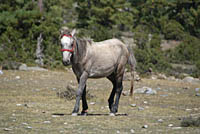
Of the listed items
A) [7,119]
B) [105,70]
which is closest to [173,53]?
[105,70]

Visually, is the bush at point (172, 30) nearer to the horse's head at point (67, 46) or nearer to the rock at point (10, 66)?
the rock at point (10, 66)

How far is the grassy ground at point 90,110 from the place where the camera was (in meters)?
8.80

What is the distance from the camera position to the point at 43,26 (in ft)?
95.7

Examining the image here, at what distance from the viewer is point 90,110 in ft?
40.4

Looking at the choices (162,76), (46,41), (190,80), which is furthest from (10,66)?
(190,80)

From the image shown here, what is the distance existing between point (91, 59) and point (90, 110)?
1.99 metres

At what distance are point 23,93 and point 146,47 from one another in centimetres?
1505

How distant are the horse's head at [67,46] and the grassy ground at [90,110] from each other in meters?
1.37

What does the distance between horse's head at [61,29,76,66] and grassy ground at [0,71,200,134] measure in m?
1.37

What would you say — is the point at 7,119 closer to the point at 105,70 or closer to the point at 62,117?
the point at 62,117

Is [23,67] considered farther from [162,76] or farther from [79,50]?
[79,50]

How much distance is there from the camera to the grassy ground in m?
8.80

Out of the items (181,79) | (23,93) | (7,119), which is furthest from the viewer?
(181,79)

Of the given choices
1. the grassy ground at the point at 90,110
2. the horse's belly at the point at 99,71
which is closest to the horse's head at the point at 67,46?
the horse's belly at the point at 99,71
